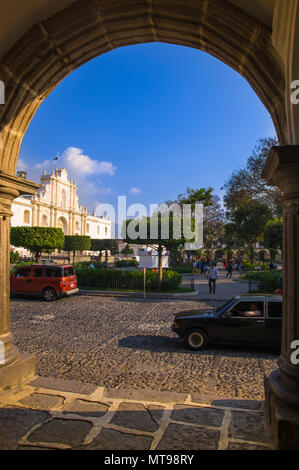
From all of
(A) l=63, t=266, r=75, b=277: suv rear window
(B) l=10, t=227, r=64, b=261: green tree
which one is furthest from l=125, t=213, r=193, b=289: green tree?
(B) l=10, t=227, r=64, b=261: green tree

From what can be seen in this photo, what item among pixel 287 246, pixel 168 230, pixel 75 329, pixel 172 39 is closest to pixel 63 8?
pixel 172 39

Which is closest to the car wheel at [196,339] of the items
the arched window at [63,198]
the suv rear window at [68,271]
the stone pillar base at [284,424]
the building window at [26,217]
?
the stone pillar base at [284,424]

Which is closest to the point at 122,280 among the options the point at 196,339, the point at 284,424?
the point at 196,339

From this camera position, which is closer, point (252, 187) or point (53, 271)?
point (53, 271)

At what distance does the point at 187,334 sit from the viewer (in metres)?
6.69

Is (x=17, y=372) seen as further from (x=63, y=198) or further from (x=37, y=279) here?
(x=63, y=198)

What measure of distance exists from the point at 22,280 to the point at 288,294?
1238 centimetres

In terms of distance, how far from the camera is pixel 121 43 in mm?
3818

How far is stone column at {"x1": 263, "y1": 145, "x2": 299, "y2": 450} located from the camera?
2.72m

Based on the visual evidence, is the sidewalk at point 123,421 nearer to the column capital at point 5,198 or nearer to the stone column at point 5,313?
the stone column at point 5,313

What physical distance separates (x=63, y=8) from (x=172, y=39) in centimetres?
129

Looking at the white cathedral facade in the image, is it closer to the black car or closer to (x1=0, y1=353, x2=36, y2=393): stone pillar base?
the black car

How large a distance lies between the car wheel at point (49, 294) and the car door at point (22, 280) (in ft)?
2.79

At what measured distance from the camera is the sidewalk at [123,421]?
2711 mm
